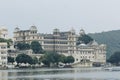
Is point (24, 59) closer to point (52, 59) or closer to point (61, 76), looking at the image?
point (52, 59)

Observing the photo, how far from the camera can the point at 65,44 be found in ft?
522

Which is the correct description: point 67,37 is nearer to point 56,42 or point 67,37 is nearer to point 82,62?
point 56,42

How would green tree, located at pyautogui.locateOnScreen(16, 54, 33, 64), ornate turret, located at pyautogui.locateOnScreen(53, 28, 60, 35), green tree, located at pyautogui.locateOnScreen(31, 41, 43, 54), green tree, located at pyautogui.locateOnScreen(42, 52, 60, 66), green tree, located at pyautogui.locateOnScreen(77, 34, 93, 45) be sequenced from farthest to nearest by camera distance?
green tree, located at pyautogui.locateOnScreen(77, 34, 93, 45) < ornate turret, located at pyautogui.locateOnScreen(53, 28, 60, 35) < green tree, located at pyautogui.locateOnScreen(31, 41, 43, 54) < green tree, located at pyautogui.locateOnScreen(42, 52, 60, 66) < green tree, located at pyautogui.locateOnScreen(16, 54, 33, 64)

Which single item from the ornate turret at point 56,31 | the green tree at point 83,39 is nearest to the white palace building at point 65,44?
the ornate turret at point 56,31

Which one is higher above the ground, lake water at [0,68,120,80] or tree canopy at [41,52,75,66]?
tree canopy at [41,52,75,66]

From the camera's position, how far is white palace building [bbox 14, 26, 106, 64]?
6073 inches

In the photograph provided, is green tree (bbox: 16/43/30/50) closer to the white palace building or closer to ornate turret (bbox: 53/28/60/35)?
the white palace building

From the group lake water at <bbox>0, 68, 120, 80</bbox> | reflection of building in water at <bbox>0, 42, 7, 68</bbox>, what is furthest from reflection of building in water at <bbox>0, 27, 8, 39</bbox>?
lake water at <bbox>0, 68, 120, 80</bbox>

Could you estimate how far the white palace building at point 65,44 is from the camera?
506 feet

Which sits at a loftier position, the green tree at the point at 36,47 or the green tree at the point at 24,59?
the green tree at the point at 36,47

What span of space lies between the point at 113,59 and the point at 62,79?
92919 mm

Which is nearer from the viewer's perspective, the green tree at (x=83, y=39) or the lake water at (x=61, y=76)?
the lake water at (x=61, y=76)

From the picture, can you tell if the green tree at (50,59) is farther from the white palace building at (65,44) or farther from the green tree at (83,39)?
the green tree at (83,39)

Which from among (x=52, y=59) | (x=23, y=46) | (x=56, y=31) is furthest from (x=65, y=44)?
(x=52, y=59)
